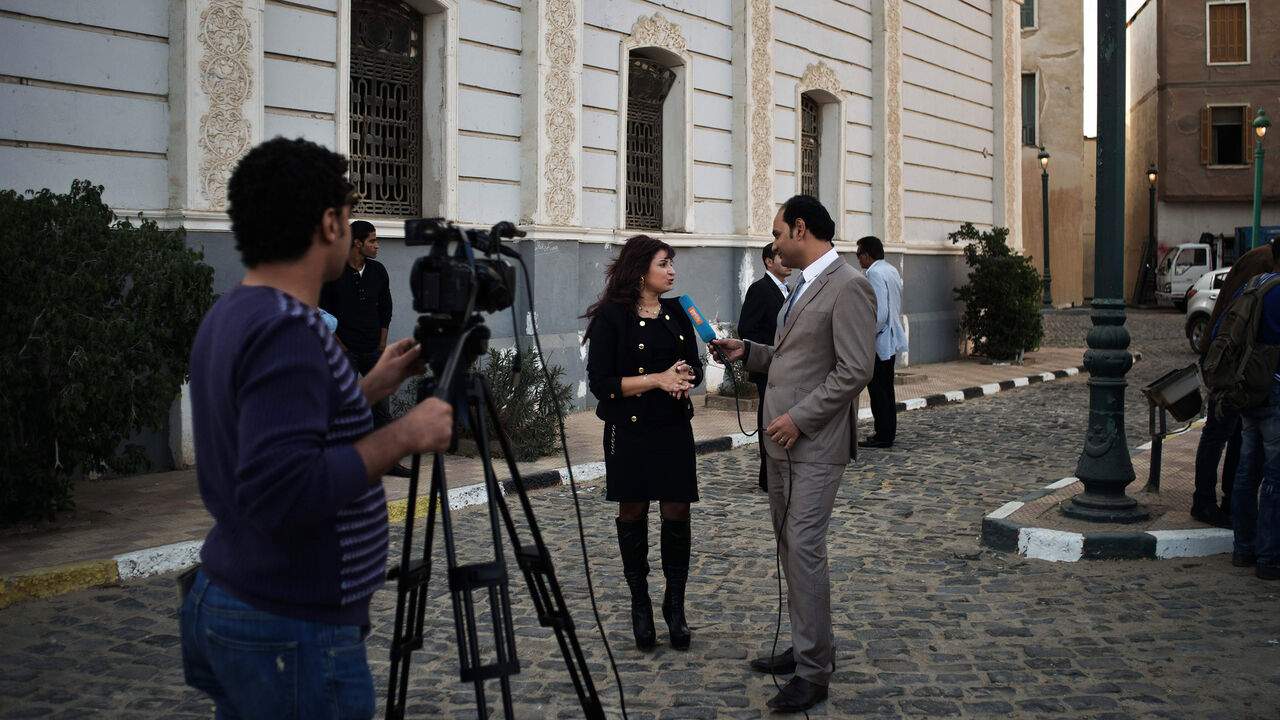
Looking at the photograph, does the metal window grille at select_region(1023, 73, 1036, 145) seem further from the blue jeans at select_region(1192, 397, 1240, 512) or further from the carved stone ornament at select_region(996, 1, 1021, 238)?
the blue jeans at select_region(1192, 397, 1240, 512)

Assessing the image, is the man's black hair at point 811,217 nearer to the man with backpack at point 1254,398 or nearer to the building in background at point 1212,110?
the man with backpack at point 1254,398

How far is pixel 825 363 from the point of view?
454 centimetres

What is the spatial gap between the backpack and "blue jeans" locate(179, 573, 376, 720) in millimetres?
5398

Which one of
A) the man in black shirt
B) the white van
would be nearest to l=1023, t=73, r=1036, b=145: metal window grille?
the white van

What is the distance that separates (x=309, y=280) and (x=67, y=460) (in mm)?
5073

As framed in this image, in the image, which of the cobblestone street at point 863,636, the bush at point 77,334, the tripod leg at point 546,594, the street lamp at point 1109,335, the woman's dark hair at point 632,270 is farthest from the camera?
the street lamp at point 1109,335

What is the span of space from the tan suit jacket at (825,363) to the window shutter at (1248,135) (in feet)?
134

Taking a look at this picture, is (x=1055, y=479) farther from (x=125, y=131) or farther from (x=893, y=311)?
(x=125, y=131)

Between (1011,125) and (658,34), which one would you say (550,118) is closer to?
(658,34)

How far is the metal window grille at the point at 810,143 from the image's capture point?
55.9ft

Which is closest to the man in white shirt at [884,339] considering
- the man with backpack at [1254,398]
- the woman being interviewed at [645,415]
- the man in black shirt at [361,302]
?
the man with backpack at [1254,398]

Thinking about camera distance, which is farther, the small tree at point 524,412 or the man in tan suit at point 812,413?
the small tree at point 524,412

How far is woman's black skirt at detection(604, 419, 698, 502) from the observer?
4.98 meters

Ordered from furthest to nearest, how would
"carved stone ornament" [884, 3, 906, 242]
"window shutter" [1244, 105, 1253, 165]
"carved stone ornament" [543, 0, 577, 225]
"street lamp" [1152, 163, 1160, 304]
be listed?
"street lamp" [1152, 163, 1160, 304], "window shutter" [1244, 105, 1253, 165], "carved stone ornament" [884, 3, 906, 242], "carved stone ornament" [543, 0, 577, 225]
